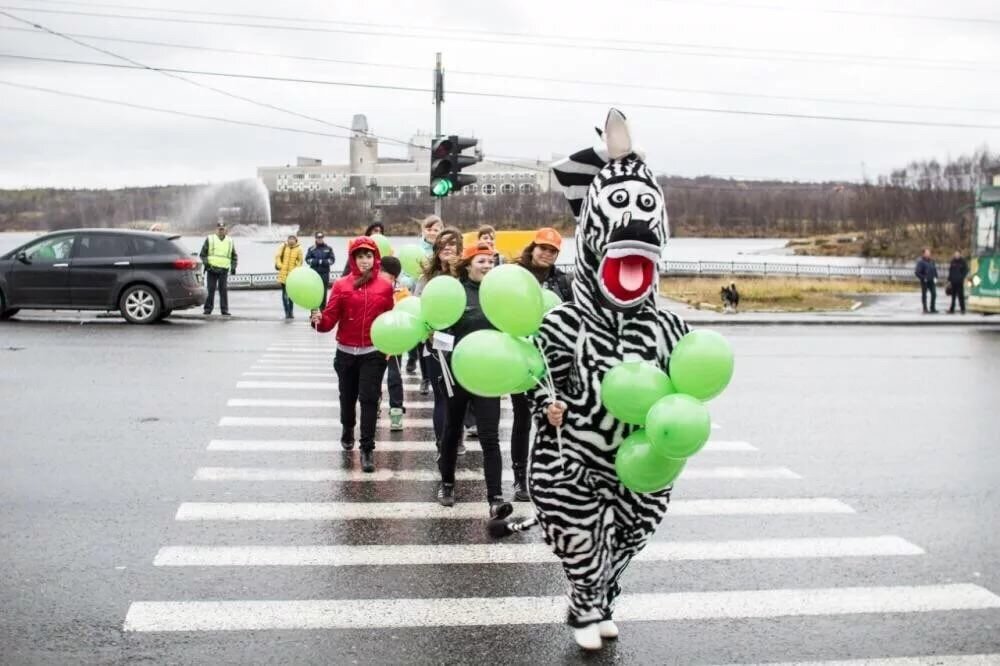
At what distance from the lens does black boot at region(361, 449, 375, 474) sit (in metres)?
8.02

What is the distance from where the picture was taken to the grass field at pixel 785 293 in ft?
96.4

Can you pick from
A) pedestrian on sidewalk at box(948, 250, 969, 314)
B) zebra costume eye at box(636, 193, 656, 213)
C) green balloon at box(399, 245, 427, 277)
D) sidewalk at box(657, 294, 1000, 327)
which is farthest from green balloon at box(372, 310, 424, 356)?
pedestrian on sidewalk at box(948, 250, 969, 314)

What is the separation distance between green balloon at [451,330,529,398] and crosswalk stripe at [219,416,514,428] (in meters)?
5.08

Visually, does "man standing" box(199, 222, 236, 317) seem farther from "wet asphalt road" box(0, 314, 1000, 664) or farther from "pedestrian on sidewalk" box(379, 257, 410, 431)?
"pedestrian on sidewalk" box(379, 257, 410, 431)

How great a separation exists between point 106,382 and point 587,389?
29.4 ft

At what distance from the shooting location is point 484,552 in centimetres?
612

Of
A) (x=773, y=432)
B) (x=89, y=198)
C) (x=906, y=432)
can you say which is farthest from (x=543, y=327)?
(x=89, y=198)

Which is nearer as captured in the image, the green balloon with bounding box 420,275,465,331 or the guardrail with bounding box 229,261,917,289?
the green balloon with bounding box 420,275,465,331

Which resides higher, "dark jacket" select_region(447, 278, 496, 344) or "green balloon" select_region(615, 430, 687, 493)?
"dark jacket" select_region(447, 278, 496, 344)

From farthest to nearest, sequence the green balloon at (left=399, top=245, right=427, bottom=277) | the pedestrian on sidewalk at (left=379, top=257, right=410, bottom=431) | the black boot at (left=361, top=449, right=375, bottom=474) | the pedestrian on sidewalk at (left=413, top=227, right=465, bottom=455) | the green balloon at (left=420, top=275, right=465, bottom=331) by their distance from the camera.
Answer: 1. the green balloon at (left=399, top=245, right=427, bottom=277)
2. the pedestrian on sidewalk at (left=379, top=257, right=410, bottom=431)
3. the black boot at (left=361, top=449, right=375, bottom=474)
4. the pedestrian on sidewalk at (left=413, top=227, right=465, bottom=455)
5. the green balloon at (left=420, top=275, right=465, bottom=331)

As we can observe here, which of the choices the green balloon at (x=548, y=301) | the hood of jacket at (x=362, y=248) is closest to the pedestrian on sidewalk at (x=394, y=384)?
the hood of jacket at (x=362, y=248)

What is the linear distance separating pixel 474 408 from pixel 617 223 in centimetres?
282

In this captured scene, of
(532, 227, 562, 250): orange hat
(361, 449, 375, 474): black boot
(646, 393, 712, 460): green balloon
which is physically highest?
(532, 227, 562, 250): orange hat

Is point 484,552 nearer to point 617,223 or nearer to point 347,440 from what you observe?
point 617,223
